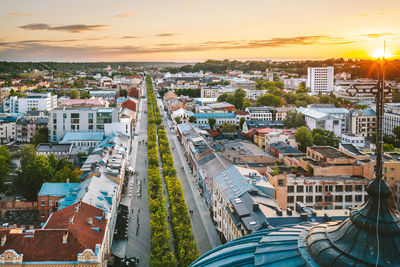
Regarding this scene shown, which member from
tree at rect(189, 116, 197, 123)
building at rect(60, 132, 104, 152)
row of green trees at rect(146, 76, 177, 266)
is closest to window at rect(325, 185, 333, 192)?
row of green trees at rect(146, 76, 177, 266)

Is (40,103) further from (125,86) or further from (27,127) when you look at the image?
(125,86)

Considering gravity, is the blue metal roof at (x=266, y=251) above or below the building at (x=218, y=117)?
below

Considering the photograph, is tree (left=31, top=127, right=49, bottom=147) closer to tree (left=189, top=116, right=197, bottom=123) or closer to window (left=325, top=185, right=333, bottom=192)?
tree (left=189, top=116, right=197, bottom=123)

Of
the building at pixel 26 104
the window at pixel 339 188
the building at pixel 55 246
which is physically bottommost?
the building at pixel 55 246

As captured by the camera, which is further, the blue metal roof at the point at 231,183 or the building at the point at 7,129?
the building at the point at 7,129

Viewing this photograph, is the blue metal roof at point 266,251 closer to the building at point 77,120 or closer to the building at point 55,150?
the building at point 55,150

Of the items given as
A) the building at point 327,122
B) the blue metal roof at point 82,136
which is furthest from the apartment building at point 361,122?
the blue metal roof at point 82,136

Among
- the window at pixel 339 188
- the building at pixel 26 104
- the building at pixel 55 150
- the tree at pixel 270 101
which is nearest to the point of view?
the window at pixel 339 188

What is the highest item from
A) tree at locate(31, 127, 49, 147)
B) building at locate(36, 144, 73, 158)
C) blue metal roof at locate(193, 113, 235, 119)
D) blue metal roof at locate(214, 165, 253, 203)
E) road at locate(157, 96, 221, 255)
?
blue metal roof at locate(193, 113, 235, 119)
